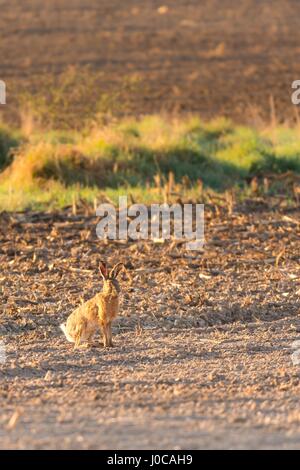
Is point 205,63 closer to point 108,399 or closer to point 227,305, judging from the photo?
point 227,305

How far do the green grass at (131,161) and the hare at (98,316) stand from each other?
253 inches

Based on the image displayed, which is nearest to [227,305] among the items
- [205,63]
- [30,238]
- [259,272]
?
[259,272]

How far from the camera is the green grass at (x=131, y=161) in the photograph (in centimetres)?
1540

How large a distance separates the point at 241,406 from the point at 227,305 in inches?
117

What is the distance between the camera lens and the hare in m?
7.87

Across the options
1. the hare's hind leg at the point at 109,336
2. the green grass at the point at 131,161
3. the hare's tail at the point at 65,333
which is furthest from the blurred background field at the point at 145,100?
the hare's hind leg at the point at 109,336

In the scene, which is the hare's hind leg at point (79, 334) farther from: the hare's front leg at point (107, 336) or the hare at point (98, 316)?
the hare's front leg at point (107, 336)

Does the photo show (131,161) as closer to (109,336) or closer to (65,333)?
(65,333)

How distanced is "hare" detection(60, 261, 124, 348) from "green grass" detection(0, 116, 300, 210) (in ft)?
21.1

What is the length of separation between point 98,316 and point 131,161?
9296 millimetres

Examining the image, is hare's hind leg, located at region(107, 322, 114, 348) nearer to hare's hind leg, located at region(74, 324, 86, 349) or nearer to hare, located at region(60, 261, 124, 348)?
hare, located at region(60, 261, 124, 348)

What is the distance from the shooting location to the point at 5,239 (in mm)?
12398

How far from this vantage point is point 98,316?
792 centimetres

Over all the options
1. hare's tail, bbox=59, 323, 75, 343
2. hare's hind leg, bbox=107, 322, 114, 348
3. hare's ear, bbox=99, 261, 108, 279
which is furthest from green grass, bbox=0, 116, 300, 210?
hare's hind leg, bbox=107, 322, 114, 348
